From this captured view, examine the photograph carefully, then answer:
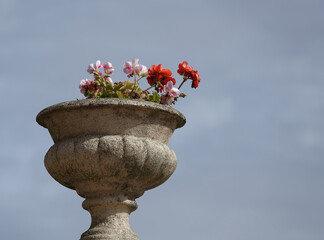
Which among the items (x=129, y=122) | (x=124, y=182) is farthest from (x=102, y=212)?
(x=129, y=122)

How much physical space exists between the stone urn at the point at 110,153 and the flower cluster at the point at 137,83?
0.36 metres

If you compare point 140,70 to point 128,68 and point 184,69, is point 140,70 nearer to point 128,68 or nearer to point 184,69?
point 128,68

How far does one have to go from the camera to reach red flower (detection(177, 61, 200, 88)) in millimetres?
7074

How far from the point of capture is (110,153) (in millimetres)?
6371

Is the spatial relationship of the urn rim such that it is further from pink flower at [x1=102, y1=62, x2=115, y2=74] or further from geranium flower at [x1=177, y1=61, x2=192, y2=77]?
pink flower at [x1=102, y1=62, x2=115, y2=74]

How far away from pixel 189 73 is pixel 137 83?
0.55m

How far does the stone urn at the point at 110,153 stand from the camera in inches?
253

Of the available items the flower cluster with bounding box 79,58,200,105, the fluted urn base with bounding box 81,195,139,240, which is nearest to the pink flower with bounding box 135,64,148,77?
the flower cluster with bounding box 79,58,200,105

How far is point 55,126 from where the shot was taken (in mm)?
6742

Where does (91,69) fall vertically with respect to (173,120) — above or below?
above

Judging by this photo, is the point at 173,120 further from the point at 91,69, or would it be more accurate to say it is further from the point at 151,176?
the point at 91,69

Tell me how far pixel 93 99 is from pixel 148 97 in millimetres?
675

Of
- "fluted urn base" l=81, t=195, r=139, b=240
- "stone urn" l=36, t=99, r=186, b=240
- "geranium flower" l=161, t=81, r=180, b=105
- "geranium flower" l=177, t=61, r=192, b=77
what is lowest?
"fluted urn base" l=81, t=195, r=139, b=240

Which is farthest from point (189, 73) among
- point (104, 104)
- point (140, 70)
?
point (104, 104)
